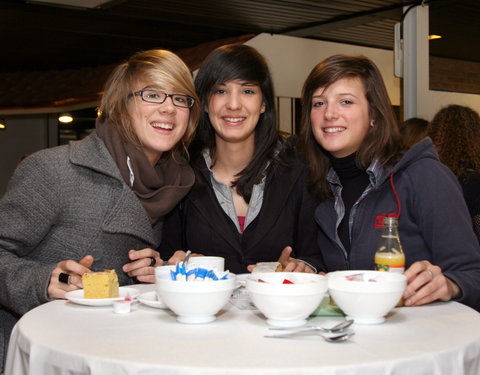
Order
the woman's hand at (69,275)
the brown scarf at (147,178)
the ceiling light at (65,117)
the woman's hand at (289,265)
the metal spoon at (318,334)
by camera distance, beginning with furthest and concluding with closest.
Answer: the ceiling light at (65,117), the brown scarf at (147,178), the woman's hand at (289,265), the woman's hand at (69,275), the metal spoon at (318,334)

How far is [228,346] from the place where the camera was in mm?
1334

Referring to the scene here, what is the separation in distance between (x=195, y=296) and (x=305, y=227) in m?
1.37

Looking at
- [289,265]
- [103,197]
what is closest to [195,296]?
[289,265]

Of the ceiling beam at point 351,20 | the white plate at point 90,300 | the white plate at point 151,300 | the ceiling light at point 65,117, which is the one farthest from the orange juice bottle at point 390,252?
the ceiling light at point 65,117

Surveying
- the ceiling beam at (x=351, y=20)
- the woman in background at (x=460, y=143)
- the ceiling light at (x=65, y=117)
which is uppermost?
the ceiling beam at (x=351, y=20)

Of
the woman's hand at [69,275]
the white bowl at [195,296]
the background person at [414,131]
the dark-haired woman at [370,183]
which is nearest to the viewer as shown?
the white bowl at [195,296]

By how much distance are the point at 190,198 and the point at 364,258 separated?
911 millimetres

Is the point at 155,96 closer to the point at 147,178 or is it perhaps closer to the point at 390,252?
the point at 147,178

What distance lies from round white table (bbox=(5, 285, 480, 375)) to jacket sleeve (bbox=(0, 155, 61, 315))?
0.47m

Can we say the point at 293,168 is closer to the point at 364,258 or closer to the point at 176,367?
the point at 364,258

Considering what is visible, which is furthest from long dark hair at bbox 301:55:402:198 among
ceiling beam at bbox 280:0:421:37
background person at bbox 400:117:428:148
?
ceiling beam at bbox 280:0:421:37

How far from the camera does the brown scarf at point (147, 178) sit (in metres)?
2.36

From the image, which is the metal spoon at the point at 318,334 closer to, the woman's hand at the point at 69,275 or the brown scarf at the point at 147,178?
the woman's hand at the point at 69,275

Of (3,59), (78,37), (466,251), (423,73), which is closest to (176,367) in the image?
(466,251)
